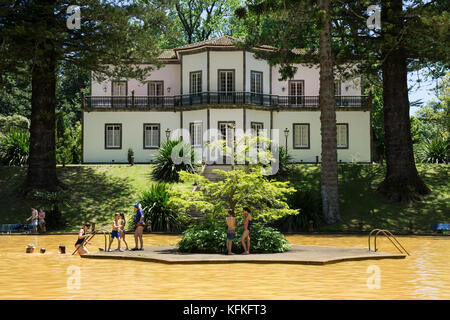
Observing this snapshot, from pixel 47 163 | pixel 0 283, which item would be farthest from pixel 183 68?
pixel 0 283

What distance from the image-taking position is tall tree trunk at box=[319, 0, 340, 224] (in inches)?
1069

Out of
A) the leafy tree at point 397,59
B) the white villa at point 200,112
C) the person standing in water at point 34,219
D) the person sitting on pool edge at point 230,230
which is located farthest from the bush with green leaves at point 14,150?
the person sitting on pool edge at point 230,230

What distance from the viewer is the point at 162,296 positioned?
9.97 meters

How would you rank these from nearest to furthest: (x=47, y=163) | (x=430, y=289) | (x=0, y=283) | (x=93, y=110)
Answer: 1. (x=430, y=289)
2. (x=0, y=283)
3. (x=47, y=163)
4. (x=93, y=110)

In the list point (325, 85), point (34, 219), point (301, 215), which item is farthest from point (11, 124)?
point (301, 215)

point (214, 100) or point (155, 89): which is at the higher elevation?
point (155, 89)

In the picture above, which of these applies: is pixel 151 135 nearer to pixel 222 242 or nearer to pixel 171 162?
pixel 171 162

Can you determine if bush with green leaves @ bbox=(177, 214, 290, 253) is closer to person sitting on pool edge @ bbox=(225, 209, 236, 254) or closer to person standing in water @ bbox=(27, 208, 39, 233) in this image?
person sitting on pool edge @ bbox=(225, 209, 236, 254)

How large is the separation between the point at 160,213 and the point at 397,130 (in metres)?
12.5

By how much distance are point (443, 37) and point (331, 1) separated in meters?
5.71

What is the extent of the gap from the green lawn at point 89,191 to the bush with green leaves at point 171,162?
781mm

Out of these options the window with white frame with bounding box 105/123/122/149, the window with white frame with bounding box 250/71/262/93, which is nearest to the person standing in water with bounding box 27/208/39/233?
the window with white frame with bounding box 105/123/122/149

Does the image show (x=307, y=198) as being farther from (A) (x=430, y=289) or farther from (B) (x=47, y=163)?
(A) (x=430, y=289)

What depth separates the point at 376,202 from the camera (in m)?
29.3
